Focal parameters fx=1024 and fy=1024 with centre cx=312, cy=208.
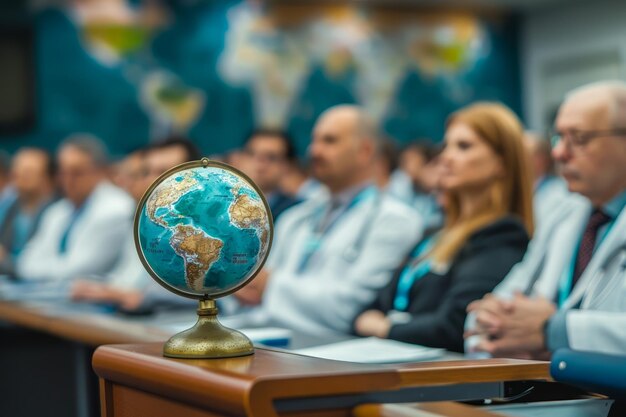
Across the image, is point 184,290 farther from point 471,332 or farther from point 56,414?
point 56,414

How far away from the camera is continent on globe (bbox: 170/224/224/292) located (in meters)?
1.72

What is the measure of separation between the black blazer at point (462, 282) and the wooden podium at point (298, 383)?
1.41 m

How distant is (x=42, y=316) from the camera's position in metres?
4.40

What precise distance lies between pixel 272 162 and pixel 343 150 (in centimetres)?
167

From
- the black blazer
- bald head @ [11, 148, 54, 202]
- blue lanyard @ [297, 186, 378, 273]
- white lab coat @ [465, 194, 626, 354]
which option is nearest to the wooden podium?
white lab coat @ [465, 194, 626, 354]

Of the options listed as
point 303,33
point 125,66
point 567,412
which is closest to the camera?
point 567,412

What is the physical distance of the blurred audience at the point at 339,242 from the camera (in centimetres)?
385

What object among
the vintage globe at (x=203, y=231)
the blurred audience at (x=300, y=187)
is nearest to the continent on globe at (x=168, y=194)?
the vintage globe at (x=203, y=231)

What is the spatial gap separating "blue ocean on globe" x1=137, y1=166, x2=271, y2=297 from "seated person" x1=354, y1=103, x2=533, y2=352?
4.66 feet

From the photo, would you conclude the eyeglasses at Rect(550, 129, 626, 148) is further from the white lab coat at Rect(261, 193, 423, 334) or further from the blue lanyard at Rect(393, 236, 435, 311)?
the white lab coat at Rect(261, 193, 423, 334)

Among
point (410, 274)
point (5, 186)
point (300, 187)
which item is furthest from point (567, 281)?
point (5, 186)

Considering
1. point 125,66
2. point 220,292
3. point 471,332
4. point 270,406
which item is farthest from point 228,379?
point 125,66

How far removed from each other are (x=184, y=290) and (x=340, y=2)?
11.9m

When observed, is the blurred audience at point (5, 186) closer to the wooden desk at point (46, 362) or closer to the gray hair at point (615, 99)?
the wooden desk at point (46, 362)
